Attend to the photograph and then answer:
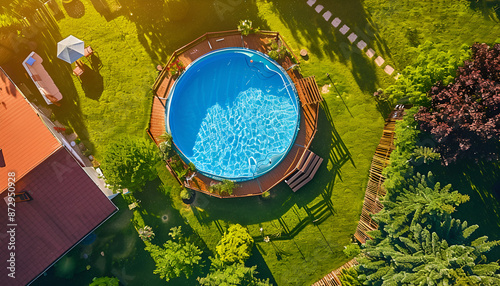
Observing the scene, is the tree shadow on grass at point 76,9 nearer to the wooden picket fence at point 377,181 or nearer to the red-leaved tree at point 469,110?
the wooden picket fence at point 377,181

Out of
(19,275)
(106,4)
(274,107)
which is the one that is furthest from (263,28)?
(19,275)

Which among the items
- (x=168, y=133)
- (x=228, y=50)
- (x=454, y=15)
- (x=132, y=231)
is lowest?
(x=132, y=231)

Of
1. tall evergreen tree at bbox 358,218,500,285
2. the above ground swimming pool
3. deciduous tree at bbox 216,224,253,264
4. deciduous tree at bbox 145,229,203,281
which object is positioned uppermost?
the above ground swimming pool

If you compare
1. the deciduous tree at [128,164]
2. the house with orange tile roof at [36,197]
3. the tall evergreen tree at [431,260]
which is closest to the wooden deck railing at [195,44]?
the deciduous tree at [128,164]

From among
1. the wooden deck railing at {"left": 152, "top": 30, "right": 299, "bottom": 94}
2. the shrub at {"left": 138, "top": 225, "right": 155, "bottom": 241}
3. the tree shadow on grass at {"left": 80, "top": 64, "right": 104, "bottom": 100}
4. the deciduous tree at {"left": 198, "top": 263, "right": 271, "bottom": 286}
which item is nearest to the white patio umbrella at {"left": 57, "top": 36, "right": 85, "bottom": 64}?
the tree shadow on grass at {"left": 80, "top": 64, "right": 104, "bottom": 100}

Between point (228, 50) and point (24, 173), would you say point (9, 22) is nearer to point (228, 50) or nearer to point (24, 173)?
point (24, 173)

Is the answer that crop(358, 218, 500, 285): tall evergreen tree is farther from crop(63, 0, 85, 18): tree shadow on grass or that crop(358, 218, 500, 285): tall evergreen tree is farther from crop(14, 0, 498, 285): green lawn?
crop(63, 0, 85, 18): tree shadow on grass

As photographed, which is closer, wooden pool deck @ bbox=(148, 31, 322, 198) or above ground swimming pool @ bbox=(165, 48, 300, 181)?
wooden pool deck @ bbox=(148, 31, 322, 198)
